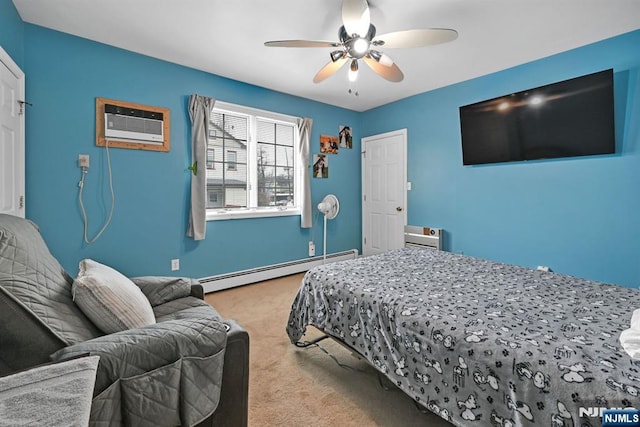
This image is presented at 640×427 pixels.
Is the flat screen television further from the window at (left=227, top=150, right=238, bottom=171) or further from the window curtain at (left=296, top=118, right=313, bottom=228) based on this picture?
the window at (left=227, top=150, right=238, bottom=171)

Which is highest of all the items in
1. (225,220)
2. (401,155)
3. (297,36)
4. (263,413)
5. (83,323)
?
(297,36)

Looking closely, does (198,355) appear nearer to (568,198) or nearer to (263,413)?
(263,413)

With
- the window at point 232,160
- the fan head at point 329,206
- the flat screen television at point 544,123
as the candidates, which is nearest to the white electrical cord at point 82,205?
the window at point 232,160

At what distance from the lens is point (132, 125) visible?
296cm

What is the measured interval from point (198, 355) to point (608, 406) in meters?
1.34

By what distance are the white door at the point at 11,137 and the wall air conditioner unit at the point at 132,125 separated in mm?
598

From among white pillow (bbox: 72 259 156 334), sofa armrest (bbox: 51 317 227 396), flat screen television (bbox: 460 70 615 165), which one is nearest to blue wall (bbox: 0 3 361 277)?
white pillow (bbox: 72 259 156 334)

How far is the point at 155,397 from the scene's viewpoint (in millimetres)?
998

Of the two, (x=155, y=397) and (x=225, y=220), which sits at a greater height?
(x=225, y=220)

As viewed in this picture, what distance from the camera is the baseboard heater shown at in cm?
354

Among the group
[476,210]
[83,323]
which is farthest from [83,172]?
[476,210]

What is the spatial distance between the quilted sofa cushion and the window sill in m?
2.29

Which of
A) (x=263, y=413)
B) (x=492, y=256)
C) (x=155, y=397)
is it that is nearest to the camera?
(x=155, y=397)

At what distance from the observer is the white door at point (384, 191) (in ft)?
14.8
